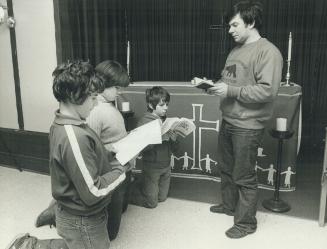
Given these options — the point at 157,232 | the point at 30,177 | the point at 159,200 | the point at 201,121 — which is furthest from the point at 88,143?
the point at 30,177

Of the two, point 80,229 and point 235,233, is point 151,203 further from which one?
point 80,229

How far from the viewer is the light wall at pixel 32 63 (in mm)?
3277

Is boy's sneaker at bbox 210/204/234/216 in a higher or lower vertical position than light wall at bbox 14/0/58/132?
lower

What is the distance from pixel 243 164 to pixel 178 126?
548mm

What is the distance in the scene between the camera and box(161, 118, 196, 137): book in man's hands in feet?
8.07

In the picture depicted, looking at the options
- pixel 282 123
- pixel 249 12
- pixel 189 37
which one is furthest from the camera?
pixel 189 37

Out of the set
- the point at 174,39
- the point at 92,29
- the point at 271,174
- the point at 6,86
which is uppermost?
the point at 92,29

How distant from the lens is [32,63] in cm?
339

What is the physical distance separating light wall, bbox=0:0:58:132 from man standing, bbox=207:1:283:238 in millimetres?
1708

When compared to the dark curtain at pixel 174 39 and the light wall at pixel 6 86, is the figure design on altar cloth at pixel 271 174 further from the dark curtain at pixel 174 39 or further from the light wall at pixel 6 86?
the light wall at pixel 6 86

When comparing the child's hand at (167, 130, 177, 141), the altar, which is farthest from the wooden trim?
the child's hand at (167, 130, 177, 141)

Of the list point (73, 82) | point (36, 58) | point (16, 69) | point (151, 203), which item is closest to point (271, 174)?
point (151, 203)

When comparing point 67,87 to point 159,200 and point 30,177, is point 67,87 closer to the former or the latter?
point 159,200

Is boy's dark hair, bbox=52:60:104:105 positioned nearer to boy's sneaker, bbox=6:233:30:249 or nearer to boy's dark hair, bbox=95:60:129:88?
boy's dark hair, bbox=95:60:129:88
